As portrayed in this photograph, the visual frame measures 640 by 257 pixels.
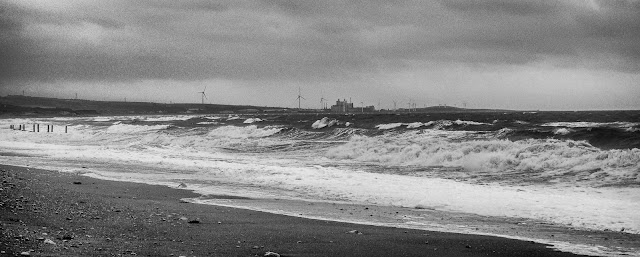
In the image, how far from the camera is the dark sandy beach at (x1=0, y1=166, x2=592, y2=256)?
676cm

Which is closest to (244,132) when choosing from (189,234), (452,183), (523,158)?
(523,158)

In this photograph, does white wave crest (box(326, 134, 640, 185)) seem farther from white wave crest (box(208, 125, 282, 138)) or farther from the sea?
white wave crest (box(208, 125, 282, 138))

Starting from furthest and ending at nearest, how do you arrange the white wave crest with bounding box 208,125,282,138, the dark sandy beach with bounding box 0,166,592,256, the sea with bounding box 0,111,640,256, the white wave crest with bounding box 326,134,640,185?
the white wave crest with bounding box 208,125,282,138 → the white wave crest with bounding box 326,134,640,185 → the sea with bounding box 0,111,640,256 → the dark sandy beach with bounding box 0,166,592,256

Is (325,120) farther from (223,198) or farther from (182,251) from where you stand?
(182,251)

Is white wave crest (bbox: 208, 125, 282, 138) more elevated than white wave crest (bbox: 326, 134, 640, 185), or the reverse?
white wave crest (bbox: 326, 134, 640, 185)

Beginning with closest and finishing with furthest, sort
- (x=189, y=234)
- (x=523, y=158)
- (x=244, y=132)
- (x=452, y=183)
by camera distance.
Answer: (x=189, y=234), (x=452, y=183), (x=523, y=158), (x=244, y=132)

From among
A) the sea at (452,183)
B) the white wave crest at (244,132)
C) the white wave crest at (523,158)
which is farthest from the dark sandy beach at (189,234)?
the white wave crest at (244,132)

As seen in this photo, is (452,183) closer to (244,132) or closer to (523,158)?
(523,158)

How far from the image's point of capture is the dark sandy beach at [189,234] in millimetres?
6764

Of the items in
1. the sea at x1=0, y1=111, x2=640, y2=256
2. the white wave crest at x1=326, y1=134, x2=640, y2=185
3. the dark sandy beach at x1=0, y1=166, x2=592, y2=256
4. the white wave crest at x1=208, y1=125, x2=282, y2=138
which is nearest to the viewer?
the dark sandy beach at x1=0, y1=166, x2=592, y2=256

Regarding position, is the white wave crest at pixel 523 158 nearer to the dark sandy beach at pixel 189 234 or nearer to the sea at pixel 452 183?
the sea at pixel 452 183

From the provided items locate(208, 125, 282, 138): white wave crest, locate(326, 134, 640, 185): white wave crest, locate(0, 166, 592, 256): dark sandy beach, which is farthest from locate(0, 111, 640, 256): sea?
locate(208, 125, 282, 138): white wave crest

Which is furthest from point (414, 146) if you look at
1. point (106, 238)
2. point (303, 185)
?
point (106, 238)

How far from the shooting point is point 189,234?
26.1 ft
